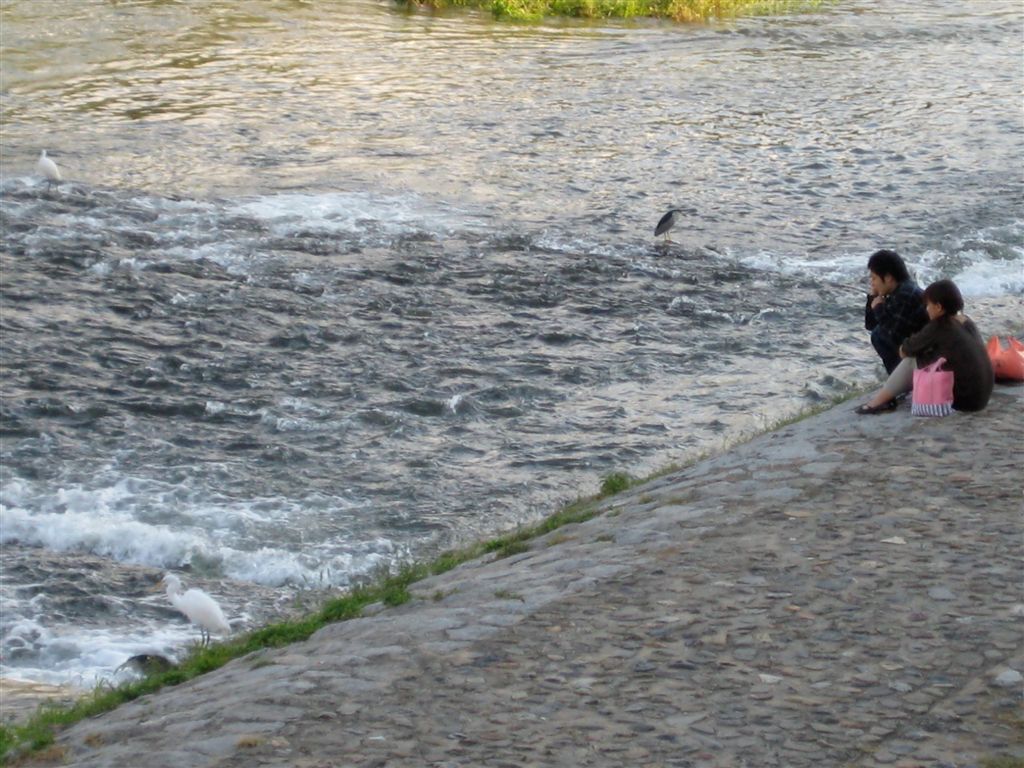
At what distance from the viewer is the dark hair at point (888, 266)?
32.3 ft

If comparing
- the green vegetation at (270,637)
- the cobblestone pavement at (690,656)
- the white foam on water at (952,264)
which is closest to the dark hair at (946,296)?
the cobblestone pavement at (690,656)

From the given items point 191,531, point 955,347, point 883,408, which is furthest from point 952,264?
point 191,531

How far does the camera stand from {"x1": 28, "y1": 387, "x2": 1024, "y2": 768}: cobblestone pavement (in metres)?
5.45

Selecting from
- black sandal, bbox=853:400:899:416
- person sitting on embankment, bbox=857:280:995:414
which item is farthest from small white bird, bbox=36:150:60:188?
person sitting on embankment, bbox=857:280:995:414

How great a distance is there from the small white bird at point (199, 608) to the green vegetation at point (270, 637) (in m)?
0.15

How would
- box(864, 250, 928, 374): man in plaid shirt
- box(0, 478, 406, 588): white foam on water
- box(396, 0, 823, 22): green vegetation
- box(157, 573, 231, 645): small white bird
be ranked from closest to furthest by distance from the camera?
box(157, 573, 231, 645): small white bird, box(0, 478, 406, 588): white foam on water, box(864, 250, 928, 374): man in plaid shirt, box(396, 0, 823, 22): green vegetation

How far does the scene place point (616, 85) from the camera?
24766 millimetres

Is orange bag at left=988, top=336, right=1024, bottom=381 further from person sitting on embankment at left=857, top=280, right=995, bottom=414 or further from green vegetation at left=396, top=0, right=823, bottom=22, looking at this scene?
green vegetation at left=396, top=0, right=823, bottom=22

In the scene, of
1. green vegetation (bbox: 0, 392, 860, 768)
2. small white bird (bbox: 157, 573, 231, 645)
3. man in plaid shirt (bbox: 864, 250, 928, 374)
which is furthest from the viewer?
man in plaid shirt (bbox: 864, 250, 928, 374)

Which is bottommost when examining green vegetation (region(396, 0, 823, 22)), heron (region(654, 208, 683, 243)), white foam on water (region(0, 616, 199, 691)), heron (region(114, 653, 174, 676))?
white foam on water (region(0, 616, 199, 691))

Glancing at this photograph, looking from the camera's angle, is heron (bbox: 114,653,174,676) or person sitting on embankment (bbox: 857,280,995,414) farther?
person sitting on embankment (bbox: 857,280,995,414)

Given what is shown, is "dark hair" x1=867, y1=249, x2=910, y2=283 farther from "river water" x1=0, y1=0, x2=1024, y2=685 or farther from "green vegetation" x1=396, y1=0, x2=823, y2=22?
"green vegetation" x1=396, y1=0, x2=823, y2=22

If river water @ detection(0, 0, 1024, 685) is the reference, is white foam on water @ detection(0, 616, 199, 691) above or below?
below

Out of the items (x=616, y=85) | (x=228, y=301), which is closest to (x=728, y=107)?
(x=616, y=85)
